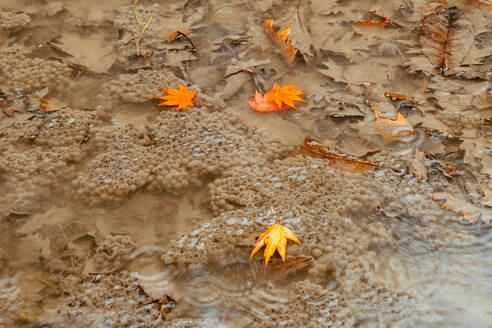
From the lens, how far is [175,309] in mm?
1442

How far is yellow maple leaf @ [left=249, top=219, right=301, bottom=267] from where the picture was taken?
155 centimetres

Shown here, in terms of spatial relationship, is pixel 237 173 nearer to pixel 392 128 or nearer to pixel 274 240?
pixel 274 240

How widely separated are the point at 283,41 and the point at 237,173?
93cm

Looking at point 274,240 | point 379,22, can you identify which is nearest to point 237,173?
point 274,240

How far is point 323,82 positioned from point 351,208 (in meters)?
0.80

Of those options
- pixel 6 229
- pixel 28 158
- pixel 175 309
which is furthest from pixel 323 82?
pixel 6 229

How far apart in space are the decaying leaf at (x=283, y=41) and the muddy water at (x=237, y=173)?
0.04m

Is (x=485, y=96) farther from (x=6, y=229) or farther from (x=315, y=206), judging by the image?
(x=6, y=229)

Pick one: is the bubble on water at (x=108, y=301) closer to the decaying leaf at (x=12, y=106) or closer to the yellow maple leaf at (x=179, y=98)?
the yellow maple leaf at (x=179, y=98)

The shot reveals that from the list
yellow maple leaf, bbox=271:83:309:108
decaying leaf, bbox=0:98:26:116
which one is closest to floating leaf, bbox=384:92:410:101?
yellow maple leaf, bbox=271:83:309:108

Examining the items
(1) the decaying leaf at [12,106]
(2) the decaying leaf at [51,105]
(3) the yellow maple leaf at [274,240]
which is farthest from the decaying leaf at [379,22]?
(1) the decaying leaf at [12,106]

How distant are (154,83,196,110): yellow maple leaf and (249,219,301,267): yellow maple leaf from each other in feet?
2.74

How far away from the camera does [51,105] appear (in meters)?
2.06

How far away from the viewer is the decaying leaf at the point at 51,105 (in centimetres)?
204
